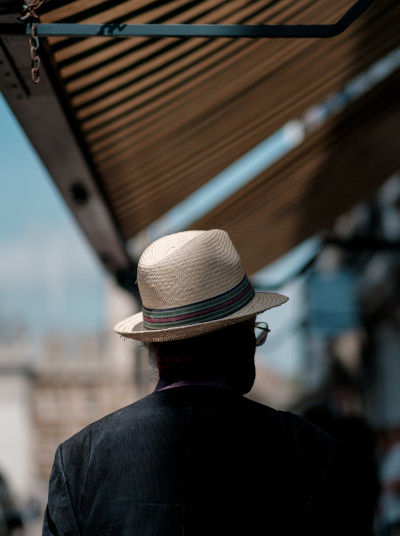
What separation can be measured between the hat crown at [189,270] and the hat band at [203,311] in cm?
1

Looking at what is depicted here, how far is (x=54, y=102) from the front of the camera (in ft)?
8.75

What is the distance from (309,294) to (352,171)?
6761 mm

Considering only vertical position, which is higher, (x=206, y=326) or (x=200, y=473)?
(x=206, y=326)

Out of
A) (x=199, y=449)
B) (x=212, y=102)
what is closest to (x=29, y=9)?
(x=199, y=449)

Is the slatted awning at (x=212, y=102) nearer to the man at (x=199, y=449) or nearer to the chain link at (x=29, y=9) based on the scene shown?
the chain link at (x=29, y=9)

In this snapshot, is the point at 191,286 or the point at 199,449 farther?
the point at 191,286

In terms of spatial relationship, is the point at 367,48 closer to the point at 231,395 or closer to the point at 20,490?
the point at 231,395

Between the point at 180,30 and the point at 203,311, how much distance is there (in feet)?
2.49

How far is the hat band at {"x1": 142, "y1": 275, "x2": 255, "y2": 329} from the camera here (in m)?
1.79

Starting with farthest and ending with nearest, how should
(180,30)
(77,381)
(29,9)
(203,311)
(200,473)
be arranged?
(77,381) < (180,30) < (29,9) < (203,311) < (200,473)

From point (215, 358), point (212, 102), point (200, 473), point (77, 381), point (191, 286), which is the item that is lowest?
point (77, 381)

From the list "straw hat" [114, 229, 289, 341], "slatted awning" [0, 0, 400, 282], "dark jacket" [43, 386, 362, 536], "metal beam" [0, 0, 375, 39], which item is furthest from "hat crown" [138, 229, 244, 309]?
"slatted awning" [0, 0, 400, 282]

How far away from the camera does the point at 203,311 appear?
179 centimetres

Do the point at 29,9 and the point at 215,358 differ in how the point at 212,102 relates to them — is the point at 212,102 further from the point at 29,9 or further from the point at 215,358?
the point at 215,358
